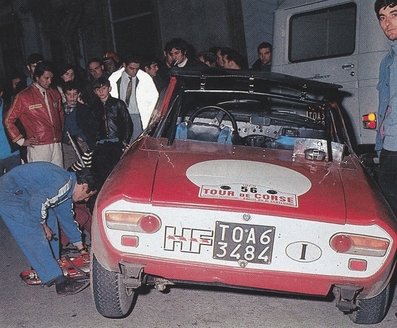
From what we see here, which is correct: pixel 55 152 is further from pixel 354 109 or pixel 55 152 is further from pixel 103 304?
pixel 354 109

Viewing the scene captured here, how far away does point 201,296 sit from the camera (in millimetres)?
3703

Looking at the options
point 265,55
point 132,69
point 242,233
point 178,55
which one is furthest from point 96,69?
point 242,233

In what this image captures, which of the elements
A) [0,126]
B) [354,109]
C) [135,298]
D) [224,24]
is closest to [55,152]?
[0,126]

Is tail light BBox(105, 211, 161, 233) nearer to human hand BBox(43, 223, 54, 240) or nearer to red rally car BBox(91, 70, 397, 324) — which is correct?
red rally car BBox(91, 70, 397, 324)

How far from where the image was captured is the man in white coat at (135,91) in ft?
21.5

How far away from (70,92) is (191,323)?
3.71 meters

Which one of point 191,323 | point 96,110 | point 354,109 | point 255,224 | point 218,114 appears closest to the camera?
point 255,224

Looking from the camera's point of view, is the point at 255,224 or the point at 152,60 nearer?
the point at 255,224

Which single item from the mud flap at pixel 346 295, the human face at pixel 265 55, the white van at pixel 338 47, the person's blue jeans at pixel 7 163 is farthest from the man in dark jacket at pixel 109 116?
the mud flap at pixel 346 295

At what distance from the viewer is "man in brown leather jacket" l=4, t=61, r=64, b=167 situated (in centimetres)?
547

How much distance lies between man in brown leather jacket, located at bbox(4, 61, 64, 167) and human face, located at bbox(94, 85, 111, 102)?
45 cm

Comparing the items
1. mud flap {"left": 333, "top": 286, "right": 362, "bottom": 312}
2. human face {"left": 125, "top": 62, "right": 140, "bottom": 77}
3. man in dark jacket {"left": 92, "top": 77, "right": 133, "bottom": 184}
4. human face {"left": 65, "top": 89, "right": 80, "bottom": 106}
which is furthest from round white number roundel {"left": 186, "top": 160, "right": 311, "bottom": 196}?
human face {"left": 125, "top": 62, "right": 140, "bottom": 77}

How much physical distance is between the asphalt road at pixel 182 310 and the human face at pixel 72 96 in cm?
281

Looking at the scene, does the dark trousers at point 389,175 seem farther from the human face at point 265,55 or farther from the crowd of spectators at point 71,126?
the human face at point 265,55
